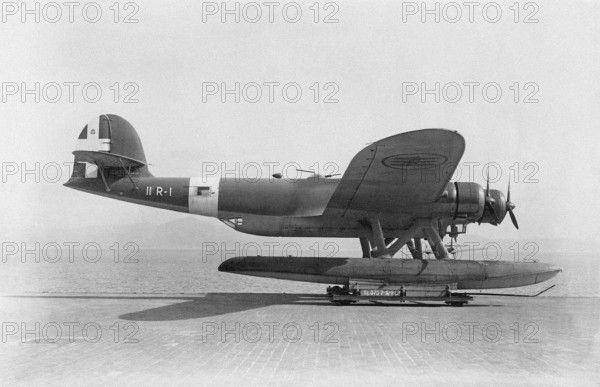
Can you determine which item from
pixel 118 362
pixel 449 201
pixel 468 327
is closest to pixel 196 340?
pixel 118 362

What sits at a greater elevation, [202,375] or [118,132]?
[118,132]

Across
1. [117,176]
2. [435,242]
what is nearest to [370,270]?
[435,242]

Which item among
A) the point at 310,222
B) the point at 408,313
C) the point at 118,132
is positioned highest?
the point at 118,132

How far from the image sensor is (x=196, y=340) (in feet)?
28.4

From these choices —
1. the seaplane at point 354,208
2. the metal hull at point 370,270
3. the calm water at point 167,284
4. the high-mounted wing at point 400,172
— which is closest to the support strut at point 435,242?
the seaplane at point 354,208

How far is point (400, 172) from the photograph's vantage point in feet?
46.8

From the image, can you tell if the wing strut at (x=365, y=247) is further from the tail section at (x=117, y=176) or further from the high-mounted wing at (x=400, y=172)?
the tail section at (x=117, y=176)

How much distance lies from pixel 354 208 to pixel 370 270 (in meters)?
2.48

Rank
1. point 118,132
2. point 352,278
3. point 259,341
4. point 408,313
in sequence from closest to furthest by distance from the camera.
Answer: point 259,341 → point 408,313 → point 352,278 → point 118,132

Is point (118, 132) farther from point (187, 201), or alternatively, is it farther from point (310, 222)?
point (310, 222)

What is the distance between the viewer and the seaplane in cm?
1436

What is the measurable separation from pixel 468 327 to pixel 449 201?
20.7 feet

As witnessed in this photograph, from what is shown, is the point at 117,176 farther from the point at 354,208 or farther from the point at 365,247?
the point at 365,247

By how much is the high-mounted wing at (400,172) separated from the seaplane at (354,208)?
0.10 ft
